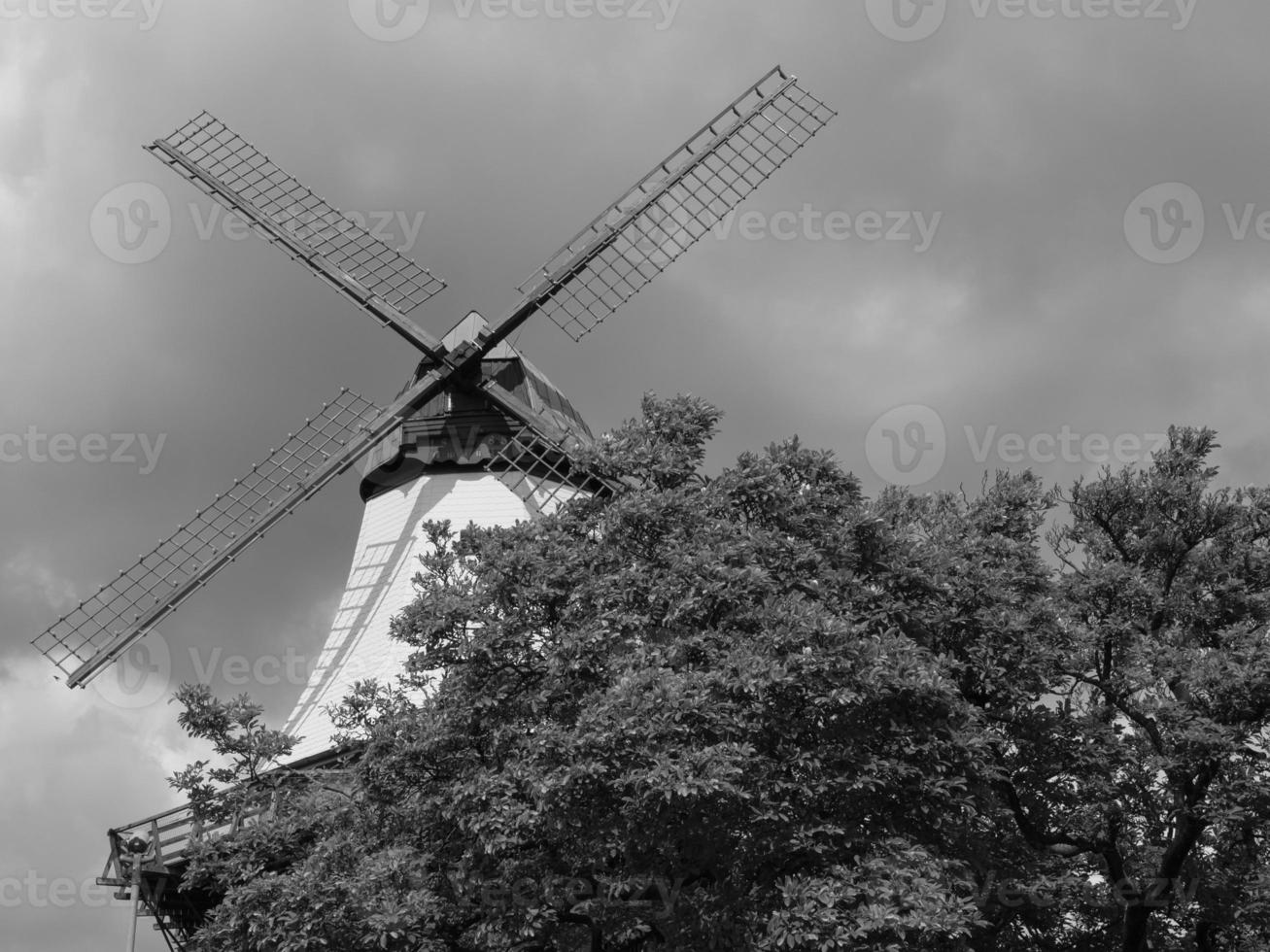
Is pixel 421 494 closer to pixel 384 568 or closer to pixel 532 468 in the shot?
pixel 384 568

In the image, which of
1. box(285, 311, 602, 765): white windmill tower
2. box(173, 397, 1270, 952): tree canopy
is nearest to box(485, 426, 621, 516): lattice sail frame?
box(285, 311, 602, 765): white windmill tower

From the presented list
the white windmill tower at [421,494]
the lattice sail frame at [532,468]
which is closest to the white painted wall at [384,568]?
the white windmill tower at [421,494]

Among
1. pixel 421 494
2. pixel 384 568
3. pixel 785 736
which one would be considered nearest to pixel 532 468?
pixel 421 494

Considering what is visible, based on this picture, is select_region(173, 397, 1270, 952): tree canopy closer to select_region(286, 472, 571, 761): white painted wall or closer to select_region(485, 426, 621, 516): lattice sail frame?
select_region(286, 472, 571, 761): white painted wall

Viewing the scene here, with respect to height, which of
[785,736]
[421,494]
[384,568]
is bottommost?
[785,736]

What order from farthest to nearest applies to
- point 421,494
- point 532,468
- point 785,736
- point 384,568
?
1. point 421,494
2. point 384,568
3. point 532,468
4. point 785,736

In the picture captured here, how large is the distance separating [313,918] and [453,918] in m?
1.55

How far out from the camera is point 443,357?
80.2 ft

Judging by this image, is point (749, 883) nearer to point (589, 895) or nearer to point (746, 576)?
point (589, 895)

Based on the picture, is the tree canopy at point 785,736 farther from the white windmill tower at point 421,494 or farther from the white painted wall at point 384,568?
the white windmill tower at point 421,494

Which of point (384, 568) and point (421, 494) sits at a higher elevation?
point (421, 494)

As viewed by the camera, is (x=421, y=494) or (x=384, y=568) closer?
(x=384, y=568)

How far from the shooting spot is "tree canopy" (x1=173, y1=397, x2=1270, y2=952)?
13258mm

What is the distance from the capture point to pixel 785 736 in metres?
13.7
